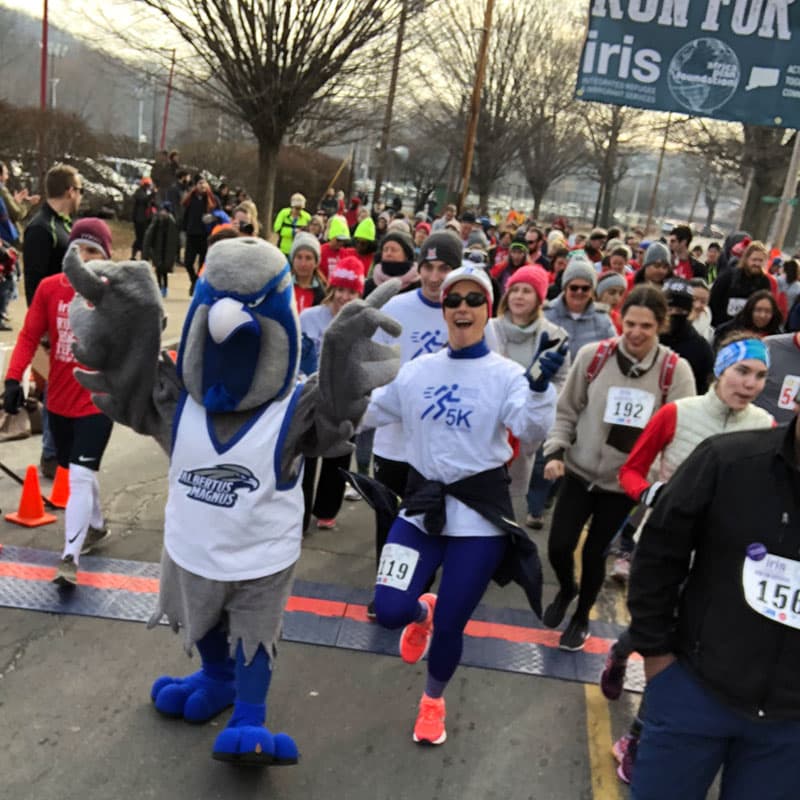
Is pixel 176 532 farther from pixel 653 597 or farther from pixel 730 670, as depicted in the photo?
pixel 730 670

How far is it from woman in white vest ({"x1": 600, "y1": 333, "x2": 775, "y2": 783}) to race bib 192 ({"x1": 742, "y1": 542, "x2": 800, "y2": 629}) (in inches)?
44.8

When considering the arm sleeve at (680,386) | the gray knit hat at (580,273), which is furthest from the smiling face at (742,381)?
the gray knit hat at (580,273)

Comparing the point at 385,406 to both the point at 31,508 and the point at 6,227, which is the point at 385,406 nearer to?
the point at 31,508

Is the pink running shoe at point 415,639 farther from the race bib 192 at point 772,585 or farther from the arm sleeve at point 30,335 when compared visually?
the arm sleeve at point 30,335

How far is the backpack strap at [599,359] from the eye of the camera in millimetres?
3912

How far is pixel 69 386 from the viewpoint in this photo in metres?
4.26

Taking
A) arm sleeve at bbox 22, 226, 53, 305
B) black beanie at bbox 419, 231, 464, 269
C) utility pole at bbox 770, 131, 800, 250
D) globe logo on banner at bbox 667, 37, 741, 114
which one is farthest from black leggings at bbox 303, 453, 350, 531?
utility pole at bbox 770, 131, 800, 250

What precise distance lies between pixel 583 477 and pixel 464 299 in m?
1.15

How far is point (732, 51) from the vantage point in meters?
11.2

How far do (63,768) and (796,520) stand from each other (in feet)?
8.47

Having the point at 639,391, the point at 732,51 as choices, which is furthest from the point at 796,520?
the point at 732,51

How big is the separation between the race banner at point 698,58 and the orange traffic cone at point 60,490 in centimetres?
941

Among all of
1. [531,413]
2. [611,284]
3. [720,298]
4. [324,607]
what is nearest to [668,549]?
[531,413]

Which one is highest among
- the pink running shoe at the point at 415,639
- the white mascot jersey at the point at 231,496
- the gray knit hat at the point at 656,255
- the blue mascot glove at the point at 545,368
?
the gray knit hat at the point at 656,255
